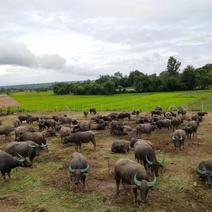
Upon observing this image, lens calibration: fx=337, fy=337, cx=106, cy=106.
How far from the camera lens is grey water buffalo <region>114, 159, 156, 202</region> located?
1287 centimetres

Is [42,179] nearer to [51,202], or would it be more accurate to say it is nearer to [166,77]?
[51,202]

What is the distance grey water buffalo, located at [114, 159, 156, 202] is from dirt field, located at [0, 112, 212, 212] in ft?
1.99

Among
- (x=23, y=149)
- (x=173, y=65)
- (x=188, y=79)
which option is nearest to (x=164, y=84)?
(x=188, y=79)

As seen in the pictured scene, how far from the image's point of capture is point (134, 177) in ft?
43.2

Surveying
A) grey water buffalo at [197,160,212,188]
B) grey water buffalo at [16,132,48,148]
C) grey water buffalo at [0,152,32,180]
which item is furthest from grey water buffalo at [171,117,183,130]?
grey water buffalo at [0,152,32,180]

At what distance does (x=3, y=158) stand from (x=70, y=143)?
876 centimetres

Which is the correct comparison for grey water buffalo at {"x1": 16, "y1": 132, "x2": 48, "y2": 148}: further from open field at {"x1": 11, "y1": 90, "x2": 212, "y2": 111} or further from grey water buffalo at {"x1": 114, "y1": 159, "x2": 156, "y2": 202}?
open field at {"x1": 11, "y1": 90, "x2": 212, "y2": 111}

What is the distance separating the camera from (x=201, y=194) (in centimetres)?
1457

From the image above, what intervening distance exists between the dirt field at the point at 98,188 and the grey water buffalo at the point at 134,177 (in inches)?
23.9

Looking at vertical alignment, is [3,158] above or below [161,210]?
above

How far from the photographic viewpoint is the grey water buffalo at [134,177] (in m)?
12.9

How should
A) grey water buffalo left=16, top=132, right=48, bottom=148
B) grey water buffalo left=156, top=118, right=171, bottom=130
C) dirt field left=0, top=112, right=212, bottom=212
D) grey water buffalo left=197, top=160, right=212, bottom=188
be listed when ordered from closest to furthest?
dirt field left=0, top=112, right=212, bottom=212
grey water buffalo left=197, top=160, right=212, bottom=188
grey water buffalo left=16, top=132, right=48, bottom=148
grey water buffalo left=156, top=118, right=171, bottom=130

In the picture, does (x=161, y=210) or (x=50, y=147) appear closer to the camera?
(x=161, y=210)

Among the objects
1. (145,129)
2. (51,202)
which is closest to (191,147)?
(145,129)
